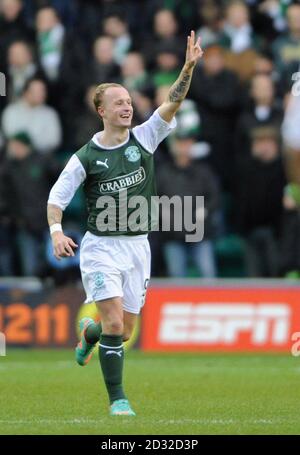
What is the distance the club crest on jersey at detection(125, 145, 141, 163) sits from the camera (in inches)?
370

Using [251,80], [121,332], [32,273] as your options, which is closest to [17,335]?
[32,273]

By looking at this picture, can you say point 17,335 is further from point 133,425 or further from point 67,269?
point 133,425

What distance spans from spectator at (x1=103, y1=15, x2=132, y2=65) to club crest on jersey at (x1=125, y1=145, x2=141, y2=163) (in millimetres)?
7657

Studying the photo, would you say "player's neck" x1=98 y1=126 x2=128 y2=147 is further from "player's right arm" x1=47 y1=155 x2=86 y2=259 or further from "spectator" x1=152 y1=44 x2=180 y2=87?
"spectator" x1=152 y1=44 x2=180 y2=87

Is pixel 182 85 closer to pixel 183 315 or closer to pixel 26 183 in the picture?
pixel 183 315

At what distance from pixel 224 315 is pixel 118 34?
4.32 metres

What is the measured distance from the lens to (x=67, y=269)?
1620 cm

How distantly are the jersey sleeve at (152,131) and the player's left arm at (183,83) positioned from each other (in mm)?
44

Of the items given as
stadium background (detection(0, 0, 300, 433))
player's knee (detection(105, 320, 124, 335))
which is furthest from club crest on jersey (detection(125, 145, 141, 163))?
stadium background (detection(0, 0, 300, 433))

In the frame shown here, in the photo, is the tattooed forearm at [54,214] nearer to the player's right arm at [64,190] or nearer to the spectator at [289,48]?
the player's right arm at [64,190]

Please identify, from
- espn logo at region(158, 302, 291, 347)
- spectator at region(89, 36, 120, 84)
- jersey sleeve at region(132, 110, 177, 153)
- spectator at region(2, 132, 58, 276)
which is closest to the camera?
jersey sleeve at region(132, 110, 177, 153)

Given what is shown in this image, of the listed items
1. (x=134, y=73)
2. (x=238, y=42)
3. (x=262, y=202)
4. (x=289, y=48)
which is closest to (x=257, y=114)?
(x=262, y=202)

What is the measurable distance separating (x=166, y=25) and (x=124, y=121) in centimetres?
766

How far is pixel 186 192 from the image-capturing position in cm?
1566
